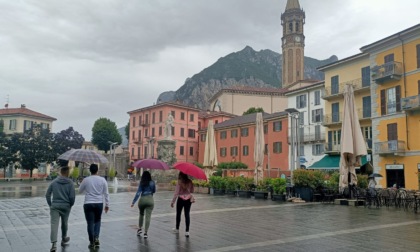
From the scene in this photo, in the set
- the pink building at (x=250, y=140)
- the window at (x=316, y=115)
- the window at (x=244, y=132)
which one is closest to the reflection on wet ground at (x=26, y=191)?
the pink building at (x=250, y=140)

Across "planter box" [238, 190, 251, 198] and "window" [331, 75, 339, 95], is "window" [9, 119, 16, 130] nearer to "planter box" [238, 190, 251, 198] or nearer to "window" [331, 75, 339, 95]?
"window" [331, 75, 339, 95]

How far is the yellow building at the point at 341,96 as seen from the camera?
3806cm

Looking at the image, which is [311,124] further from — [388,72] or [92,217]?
[92,217]

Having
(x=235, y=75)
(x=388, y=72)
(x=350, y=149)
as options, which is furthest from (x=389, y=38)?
(x=235, y=75)

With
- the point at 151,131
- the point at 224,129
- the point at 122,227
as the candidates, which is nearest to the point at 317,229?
the point at 122,227

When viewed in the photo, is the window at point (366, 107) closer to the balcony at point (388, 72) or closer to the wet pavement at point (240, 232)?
the balcony at point (388, 72)

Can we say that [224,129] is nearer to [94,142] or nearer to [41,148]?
[41,148]

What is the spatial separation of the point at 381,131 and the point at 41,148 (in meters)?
47.4

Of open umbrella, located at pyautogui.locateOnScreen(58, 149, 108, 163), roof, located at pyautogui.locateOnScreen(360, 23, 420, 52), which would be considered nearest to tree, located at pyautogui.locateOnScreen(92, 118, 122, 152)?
roof, located at pyautogui.locateOnScreen(360, 23, 420, 52)

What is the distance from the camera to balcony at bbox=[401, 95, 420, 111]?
28188 mm

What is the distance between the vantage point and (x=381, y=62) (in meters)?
32.0

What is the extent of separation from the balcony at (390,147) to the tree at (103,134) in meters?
64.3

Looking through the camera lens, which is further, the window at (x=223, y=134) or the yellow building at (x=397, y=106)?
the window at (x=223, y=134)

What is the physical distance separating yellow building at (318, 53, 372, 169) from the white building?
7.61 feet
